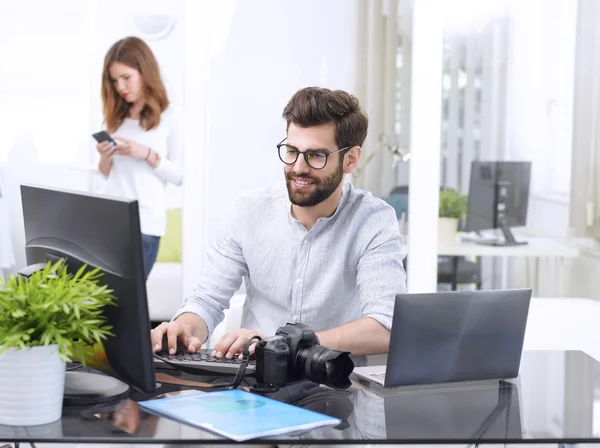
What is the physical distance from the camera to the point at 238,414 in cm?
147

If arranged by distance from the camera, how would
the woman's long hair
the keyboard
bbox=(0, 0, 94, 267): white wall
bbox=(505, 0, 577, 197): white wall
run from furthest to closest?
bbox=(0, 0, 94, 267): white wall → the woman's long hair → bbox=(505, 0, 577, 197): white wall → the keyboard

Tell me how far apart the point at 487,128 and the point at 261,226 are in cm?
186

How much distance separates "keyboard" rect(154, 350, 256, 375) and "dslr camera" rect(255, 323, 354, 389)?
4.2 inches

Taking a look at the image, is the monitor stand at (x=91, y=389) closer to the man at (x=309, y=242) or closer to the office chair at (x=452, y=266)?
the man at (x=309, y=242)

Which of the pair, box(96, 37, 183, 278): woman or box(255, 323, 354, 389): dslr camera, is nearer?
box(255, 323, 354, 389): dslr camera

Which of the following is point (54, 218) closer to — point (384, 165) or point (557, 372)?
point (557, 372)

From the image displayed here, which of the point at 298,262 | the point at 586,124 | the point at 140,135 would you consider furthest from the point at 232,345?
the point at 586,124

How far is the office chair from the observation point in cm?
405

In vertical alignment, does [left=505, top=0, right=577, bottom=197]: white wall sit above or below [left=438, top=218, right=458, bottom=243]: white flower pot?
above

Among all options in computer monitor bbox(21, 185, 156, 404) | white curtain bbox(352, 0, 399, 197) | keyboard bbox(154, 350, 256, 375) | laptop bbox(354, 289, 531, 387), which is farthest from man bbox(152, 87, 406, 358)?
white curtain bbox(352, 0, 399, 197)

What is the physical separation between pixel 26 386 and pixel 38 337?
3.3 inches

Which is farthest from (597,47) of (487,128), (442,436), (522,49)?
(442,436)

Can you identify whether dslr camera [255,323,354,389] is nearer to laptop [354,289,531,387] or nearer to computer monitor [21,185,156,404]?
laptop [354,289,531,387]

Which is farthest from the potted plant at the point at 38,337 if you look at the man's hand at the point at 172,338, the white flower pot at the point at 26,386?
the man's hand at the point at 172,338
